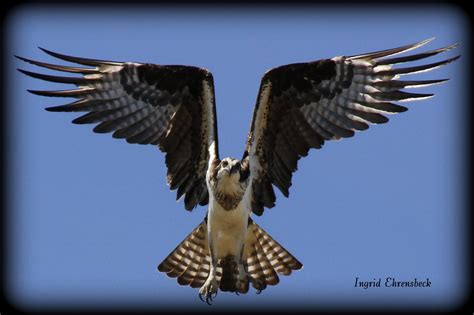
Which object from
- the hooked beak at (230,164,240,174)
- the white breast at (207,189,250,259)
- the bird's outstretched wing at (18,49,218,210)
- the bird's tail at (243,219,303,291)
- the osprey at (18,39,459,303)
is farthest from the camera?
the bird's tail at (243,219,303,291)

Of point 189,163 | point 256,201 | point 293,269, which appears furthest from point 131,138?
point 293,269

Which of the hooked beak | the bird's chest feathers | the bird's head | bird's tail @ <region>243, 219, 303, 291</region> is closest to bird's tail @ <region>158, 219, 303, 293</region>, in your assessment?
bird's tail @ <region>243, 219, 303, 291</region>

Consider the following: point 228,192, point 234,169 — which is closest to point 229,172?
point 234,169

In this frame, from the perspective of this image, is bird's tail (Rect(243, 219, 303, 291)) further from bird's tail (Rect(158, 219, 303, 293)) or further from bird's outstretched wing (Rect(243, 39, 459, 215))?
bird's outstretched wing (Rect(243, 39, 459, 215))

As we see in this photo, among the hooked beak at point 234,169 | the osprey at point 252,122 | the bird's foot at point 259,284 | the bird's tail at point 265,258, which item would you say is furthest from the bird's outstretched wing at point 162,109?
the bird's foot at point 259,284

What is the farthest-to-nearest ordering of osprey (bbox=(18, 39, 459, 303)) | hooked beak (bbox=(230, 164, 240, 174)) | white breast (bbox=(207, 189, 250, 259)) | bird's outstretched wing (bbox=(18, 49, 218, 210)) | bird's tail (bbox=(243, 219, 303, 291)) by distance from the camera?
bird's tail (bbox=(243, 219, 303, 291)), bird's outstretched wing (bbox=(18, 49, 218, 210)), osprey (bbox=(18, 39, 459, 303)), white breast (bbox=(207, 189, 250, 259)), hooked beak (bbox=(230, 164, 240, 174))

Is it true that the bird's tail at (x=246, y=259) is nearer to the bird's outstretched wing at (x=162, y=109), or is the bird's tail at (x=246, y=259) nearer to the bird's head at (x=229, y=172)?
the bird's outstretched wing at (x=162, y=109)

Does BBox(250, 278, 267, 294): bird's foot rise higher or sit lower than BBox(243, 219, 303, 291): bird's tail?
lower
